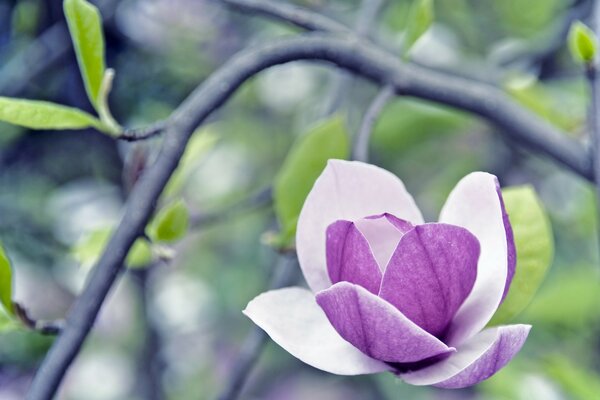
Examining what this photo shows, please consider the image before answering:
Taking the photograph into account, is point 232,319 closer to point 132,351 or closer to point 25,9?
point 132,351

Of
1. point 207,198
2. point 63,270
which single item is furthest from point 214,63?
point 63,270

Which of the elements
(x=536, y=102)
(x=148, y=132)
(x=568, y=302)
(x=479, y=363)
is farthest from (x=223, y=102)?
(x=568, y=302)

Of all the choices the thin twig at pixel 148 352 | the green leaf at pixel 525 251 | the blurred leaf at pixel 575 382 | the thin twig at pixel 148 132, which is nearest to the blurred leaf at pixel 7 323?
the thin twig at pixel 148 132

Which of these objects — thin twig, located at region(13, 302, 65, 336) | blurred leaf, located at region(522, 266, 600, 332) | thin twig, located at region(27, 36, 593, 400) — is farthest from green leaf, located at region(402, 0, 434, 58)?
blurred leaf, located at region(522, 266, 600, 332)

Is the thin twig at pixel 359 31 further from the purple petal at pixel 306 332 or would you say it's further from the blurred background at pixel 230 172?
the purple petal at pixel 306 332

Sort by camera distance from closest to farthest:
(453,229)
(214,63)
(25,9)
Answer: (453,229) < (25,9) < (214,63)

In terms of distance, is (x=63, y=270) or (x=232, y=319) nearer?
(x=63, y=270)
